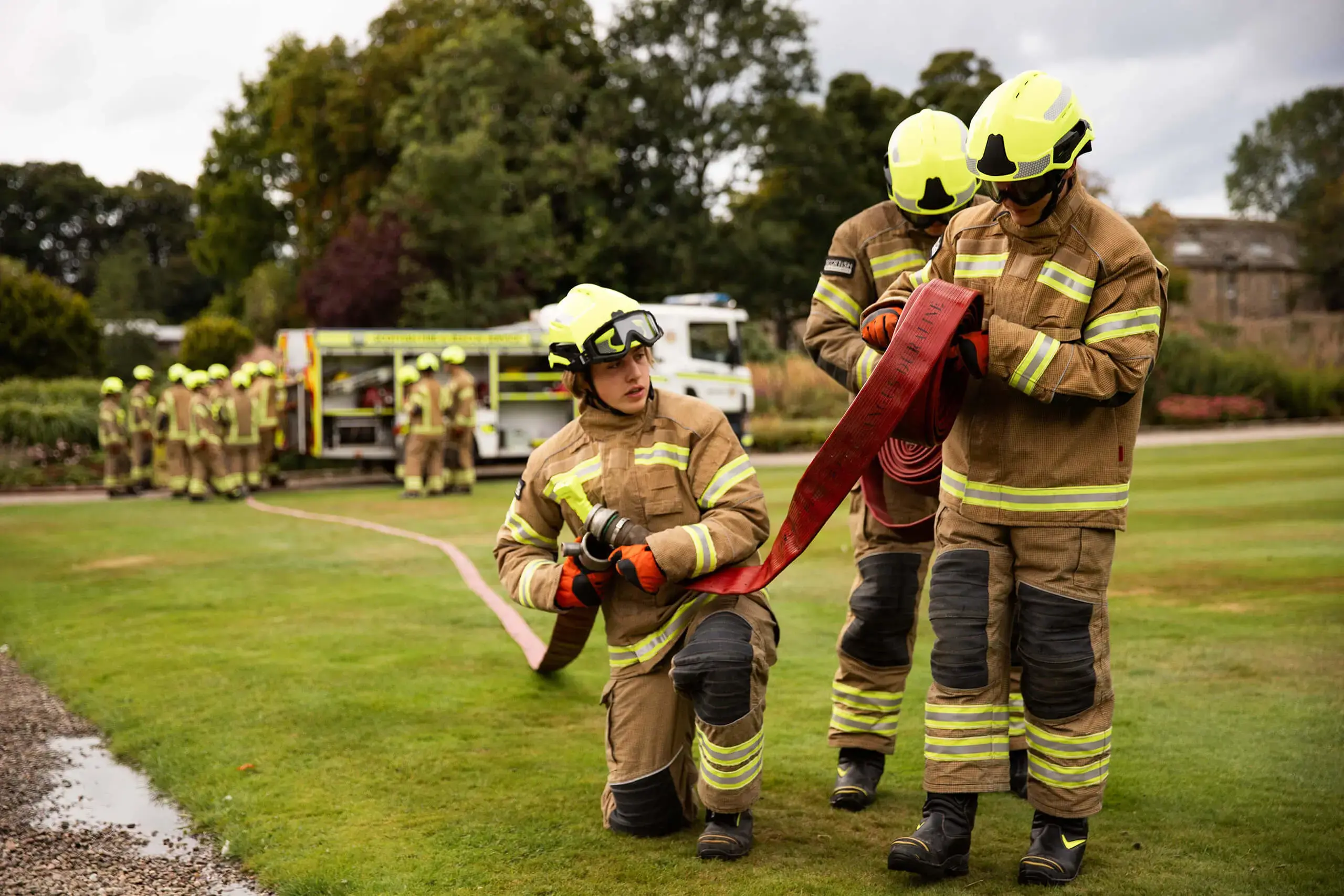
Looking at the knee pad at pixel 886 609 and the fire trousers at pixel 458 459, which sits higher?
the knee pad at pixel 886 609

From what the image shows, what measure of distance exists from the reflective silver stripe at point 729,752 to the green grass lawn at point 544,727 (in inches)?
12.8

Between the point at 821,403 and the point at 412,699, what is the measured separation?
27.6 m

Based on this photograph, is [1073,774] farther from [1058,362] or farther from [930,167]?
[930,167]

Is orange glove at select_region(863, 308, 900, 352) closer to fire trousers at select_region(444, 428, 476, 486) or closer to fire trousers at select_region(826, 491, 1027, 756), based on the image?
fire trousers at select_region(826, 491, 1027, 756)

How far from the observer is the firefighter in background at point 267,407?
68.5 ft

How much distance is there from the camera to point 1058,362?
11.8ft

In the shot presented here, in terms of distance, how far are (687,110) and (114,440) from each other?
27996 mm

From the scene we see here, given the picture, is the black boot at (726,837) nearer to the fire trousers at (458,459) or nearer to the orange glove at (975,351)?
the orange glove at (975,351)

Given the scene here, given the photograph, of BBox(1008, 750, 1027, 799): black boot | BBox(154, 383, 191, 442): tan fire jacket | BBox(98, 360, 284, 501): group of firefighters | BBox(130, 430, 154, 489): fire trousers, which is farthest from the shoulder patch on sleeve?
BBox(130, 430, 154, 489): fire trousers

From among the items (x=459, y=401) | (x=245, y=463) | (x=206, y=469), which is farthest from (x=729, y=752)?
(x=245, y=463)

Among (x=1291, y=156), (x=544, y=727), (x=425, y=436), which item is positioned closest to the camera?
(x=544, y=727)

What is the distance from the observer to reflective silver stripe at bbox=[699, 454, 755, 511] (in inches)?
168

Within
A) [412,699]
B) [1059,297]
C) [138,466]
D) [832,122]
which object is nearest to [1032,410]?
[1059,297]

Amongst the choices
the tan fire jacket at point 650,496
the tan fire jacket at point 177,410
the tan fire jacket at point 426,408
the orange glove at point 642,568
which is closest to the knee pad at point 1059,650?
the tan fire jacket at point 650,496
